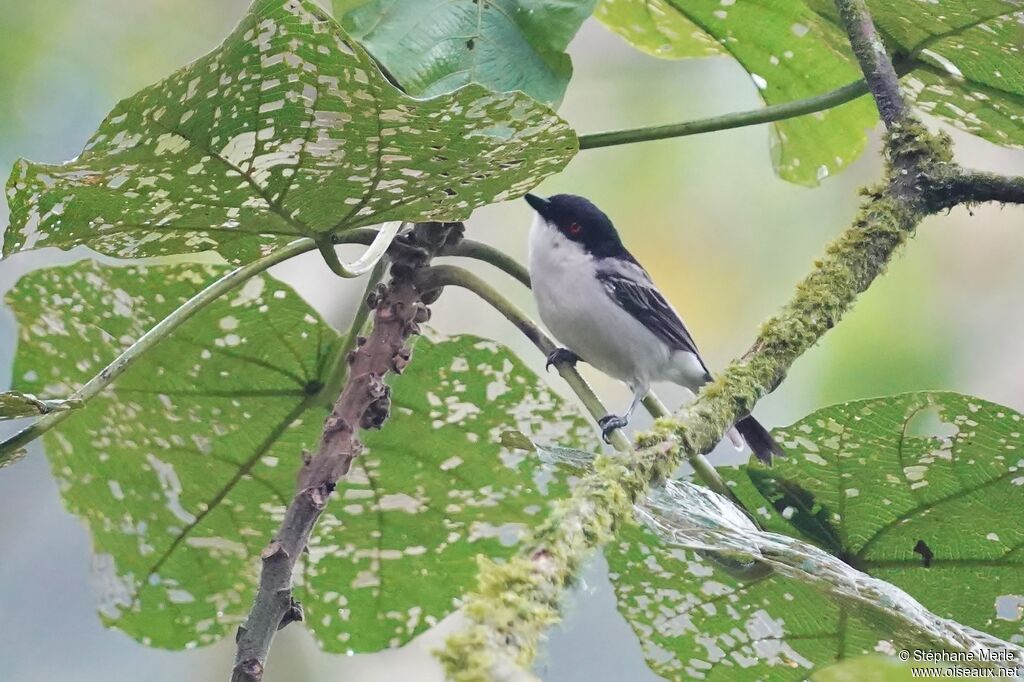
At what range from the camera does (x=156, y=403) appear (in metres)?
1.08

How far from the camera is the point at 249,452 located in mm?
1097

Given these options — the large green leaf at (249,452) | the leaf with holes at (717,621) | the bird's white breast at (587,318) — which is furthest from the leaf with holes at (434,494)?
the bird's white breast at (587,318)

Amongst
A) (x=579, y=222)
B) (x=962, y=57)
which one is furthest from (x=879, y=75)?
(x=579, y=222)

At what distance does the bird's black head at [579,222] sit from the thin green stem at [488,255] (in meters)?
0.79

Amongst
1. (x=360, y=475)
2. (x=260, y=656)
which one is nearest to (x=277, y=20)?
(x=260, y=656)

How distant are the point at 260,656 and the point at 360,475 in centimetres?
43

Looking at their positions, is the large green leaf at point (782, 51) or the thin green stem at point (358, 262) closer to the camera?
the thin green stem at point (358, 262)

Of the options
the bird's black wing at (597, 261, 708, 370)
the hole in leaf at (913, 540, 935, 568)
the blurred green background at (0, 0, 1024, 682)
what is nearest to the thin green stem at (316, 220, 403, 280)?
the hole in leaf at (913, 540, 935, 568)

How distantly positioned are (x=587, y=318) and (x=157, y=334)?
87 cm

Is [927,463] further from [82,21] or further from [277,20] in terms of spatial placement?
[82,21]

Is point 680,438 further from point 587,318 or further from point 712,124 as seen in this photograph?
point 587,318

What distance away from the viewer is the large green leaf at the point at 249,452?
1.06 meters

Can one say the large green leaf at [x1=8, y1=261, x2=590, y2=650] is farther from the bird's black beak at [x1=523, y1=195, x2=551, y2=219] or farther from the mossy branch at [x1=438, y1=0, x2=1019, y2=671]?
the bird's black beak at [x1=523, y1=195, x2=551, y2=219]
